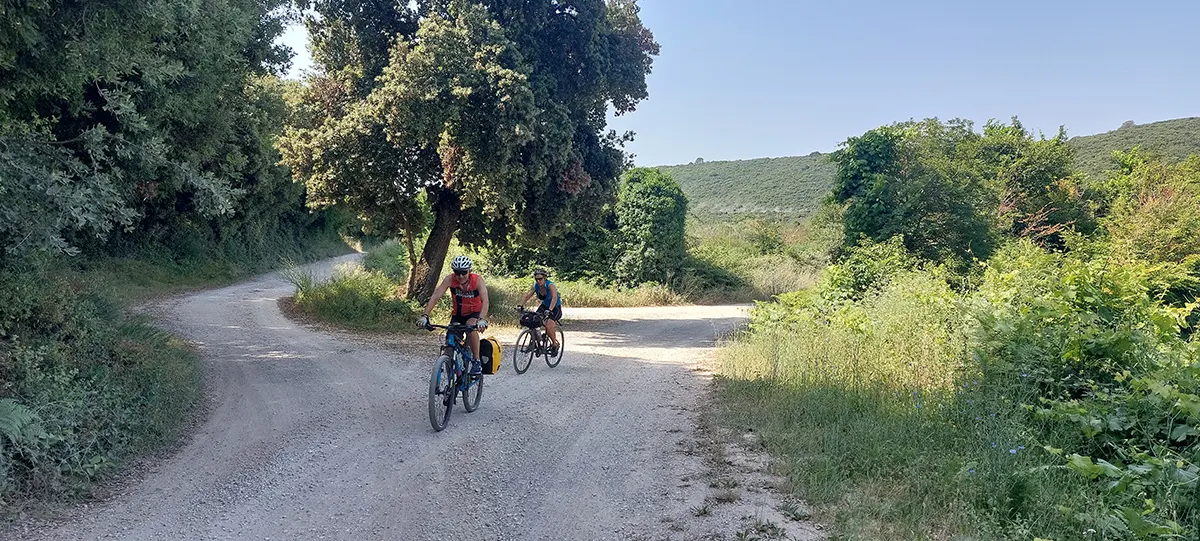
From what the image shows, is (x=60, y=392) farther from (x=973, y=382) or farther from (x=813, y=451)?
(x=973, y=382)

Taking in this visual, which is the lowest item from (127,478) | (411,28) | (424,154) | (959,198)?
(127,478)

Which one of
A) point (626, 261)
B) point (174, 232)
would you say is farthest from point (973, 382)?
point (174, 232)

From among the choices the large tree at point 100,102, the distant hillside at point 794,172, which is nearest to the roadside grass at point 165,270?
the large tree at point 100,102

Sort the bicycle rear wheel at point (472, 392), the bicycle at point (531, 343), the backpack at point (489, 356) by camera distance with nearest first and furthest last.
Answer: the bicycle rear wheel at point (472, 392), the backpack at point (489, 356), the bicycle at point (531, 343)

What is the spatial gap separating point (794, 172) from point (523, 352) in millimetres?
82030

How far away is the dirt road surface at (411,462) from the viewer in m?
4.50

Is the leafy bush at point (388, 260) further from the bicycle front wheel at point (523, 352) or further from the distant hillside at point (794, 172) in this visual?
the distant hillside at point (794, 172)

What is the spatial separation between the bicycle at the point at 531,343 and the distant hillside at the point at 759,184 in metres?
58.7

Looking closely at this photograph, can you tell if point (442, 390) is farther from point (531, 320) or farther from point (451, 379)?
point (531, 320)

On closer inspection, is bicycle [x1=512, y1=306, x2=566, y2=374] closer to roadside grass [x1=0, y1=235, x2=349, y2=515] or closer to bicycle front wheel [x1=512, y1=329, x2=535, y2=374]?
bicycle front wheel [x1=512, y1=329, x2=535, y2=374]

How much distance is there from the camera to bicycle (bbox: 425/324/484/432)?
668cm

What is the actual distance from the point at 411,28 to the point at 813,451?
13231 mm

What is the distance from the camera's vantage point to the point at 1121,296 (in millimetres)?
7211

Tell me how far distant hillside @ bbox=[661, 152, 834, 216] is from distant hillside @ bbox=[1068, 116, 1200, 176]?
77.3ft
